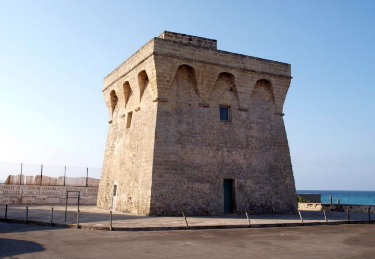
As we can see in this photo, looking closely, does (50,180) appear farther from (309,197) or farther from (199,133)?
(309,197)

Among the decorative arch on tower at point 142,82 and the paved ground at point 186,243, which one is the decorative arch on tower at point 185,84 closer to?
the decorative arch on tower at point 142,82

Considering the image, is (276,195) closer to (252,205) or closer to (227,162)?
(252,205)

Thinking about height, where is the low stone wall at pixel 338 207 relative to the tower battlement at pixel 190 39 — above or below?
below

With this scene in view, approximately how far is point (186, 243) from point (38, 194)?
22.4 metres

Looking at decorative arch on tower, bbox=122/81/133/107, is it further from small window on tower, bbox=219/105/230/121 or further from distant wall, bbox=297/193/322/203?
distant wall, bbox=297/193/322/203

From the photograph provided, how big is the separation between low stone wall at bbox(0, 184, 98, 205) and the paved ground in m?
16.2

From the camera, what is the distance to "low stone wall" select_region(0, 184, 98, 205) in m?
28.0

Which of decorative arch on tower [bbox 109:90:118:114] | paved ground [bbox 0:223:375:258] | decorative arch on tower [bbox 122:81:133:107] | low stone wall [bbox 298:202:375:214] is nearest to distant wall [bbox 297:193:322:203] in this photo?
low stone wall [bbox 298:202:375:214]

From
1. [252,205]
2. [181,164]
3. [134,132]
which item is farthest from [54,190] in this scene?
[252,205]

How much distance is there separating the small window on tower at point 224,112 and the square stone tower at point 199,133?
61 mm

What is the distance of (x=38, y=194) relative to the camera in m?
29.1

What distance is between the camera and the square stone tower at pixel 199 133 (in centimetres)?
1867

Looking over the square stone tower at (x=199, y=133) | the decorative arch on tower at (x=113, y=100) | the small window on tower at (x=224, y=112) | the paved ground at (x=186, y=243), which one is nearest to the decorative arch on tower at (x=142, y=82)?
the square stone tower at (x=199, y=133)

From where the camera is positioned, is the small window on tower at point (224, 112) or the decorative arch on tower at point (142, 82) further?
the small window on tower at point (224, 112)
